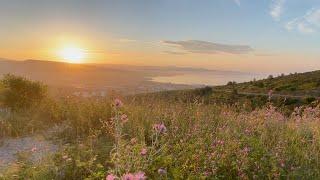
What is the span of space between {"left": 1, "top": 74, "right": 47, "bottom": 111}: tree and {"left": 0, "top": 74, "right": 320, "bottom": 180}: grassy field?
0.11 m

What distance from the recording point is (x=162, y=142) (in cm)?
538

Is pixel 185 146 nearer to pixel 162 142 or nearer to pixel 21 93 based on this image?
pixel 162 142

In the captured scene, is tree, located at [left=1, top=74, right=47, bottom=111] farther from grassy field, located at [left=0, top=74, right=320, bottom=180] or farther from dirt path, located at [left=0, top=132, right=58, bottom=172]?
dirt path, located at [left=0, top=132, right=58, bottom=172]

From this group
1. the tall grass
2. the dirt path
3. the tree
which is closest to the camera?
the tall grass

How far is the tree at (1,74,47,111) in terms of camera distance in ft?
37.4

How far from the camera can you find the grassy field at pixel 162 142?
4.80 m

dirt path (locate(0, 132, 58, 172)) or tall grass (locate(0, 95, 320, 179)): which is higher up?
tall grass (locate(0, 95, 320, 179))

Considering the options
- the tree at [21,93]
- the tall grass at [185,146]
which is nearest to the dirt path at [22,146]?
the tall grass at [185,146]

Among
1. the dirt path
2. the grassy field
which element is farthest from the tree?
the dirt path

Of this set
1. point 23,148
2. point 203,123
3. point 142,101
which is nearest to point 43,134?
point 23,148

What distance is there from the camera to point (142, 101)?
10.5 metres

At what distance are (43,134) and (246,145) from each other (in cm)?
462

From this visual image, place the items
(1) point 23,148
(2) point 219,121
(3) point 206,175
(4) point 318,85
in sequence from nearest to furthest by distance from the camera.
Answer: (3) point 206,175 → (1) point 23,148 → (2) point 219,121 → (4) point 318,85

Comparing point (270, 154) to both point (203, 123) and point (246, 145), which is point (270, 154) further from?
point (203, 123)
